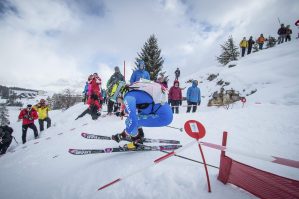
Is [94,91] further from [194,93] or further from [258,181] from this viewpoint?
[258,181]

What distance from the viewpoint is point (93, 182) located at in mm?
2910

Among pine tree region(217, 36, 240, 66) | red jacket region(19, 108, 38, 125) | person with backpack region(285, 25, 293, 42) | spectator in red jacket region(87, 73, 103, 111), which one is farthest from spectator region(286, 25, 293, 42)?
red jacket region(19, 108, 38, 125)

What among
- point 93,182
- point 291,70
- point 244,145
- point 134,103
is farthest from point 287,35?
point 93,182

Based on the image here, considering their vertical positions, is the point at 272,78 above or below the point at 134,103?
above

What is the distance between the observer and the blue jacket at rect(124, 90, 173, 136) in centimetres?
354

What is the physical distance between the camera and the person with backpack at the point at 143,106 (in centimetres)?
357

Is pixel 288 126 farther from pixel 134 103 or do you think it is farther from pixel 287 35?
pixel 287 35

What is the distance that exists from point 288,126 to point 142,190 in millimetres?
5328

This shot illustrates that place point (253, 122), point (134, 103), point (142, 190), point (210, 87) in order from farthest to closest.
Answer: point (210, 87) → point (253, 122) → point (134, 103) → point (142, 190)

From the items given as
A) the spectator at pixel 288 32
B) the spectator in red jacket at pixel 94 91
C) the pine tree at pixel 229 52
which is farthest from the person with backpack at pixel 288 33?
the spectator in red jacket at pixel 94 91

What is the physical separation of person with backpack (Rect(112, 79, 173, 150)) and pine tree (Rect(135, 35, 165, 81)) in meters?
19.5

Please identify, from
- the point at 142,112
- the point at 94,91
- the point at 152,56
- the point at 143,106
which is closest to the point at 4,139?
the point at 94,91

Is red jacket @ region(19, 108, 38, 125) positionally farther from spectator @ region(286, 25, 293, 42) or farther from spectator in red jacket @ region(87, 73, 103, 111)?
spectator @ region(286, 25, 293, 42)

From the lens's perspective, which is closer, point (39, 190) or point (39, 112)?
point (39, 190)
